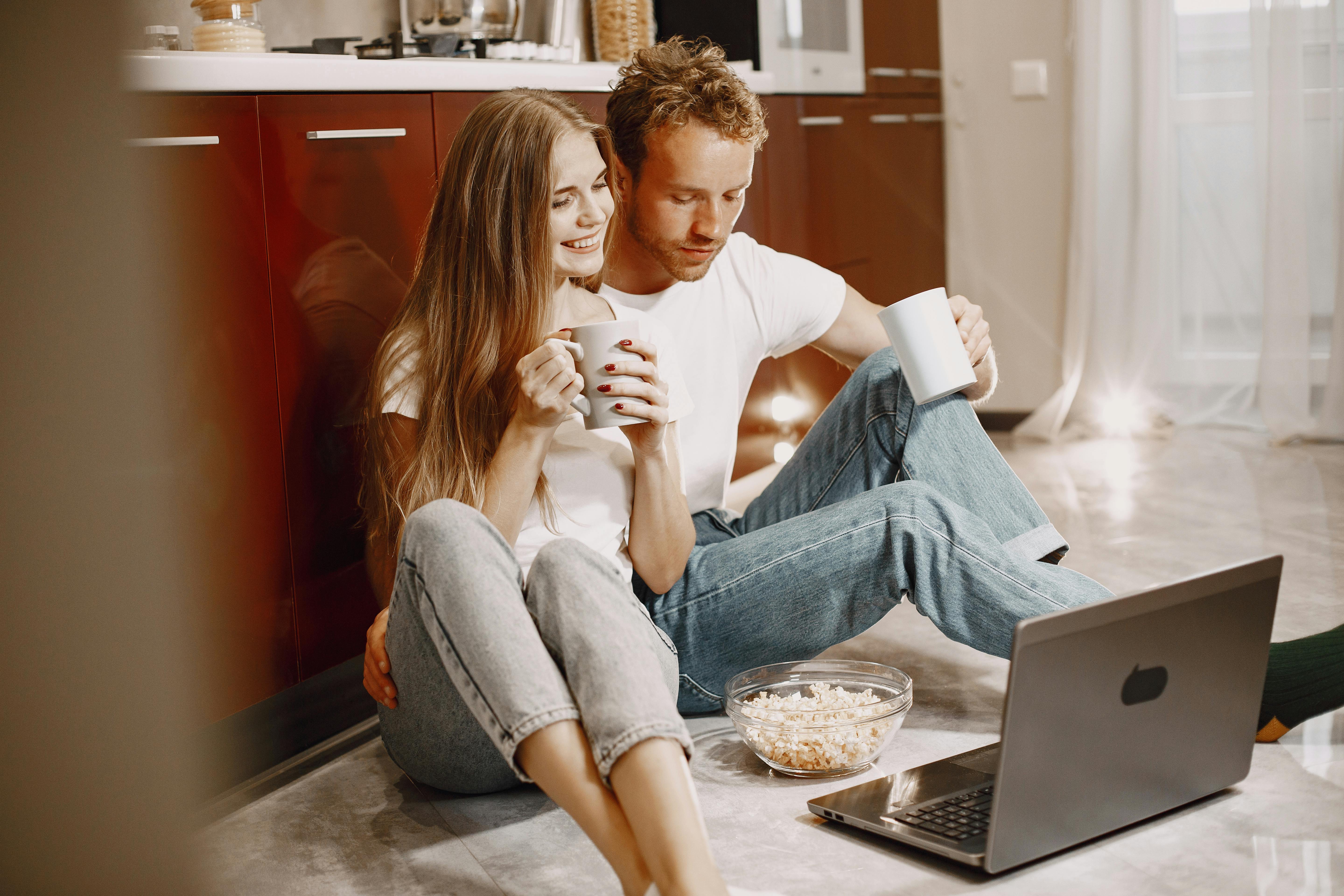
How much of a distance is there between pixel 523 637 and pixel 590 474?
1.19 ft

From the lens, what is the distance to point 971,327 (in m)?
1.45

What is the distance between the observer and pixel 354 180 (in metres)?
1.53

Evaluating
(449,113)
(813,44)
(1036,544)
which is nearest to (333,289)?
(449,113)

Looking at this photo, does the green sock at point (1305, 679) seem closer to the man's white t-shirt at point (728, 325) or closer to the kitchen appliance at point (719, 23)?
the man's white t-shirt at point (728, 325)

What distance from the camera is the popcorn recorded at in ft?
4.36

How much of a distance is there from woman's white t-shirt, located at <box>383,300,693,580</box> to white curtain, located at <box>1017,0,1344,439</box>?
2.16m

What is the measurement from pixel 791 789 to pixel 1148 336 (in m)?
2.22

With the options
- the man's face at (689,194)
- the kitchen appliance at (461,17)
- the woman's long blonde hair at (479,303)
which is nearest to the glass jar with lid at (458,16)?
the kitchen appliance at (461,17)

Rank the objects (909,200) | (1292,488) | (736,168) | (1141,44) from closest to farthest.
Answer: (736,168) < (1292,488) < (1141,44) < (909,200)

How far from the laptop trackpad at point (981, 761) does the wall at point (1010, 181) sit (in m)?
2.26

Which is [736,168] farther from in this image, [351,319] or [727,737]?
[727,737]

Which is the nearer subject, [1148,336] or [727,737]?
[727,737]

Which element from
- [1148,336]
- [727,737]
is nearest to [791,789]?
[727,737]

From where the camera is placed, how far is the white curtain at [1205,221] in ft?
9.62
